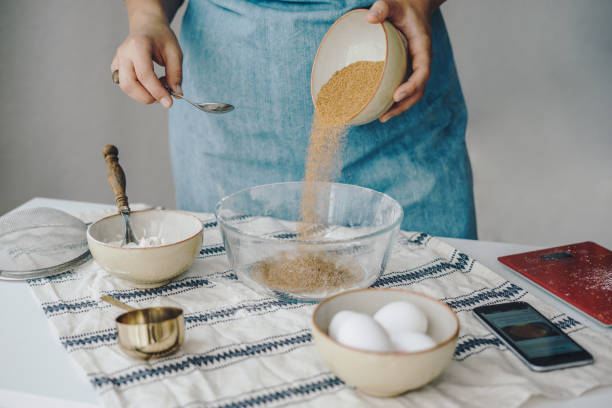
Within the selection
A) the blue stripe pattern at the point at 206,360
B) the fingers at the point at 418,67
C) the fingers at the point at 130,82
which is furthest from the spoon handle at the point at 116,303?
the fingers at the point at 418,67

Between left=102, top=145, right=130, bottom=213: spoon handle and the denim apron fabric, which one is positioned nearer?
left=102, top=145, right=130, bottom=213: spoon handle

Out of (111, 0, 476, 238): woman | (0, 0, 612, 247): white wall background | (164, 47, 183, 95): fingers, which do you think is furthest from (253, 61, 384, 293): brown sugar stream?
(0, 0, 612, 247): white wall background

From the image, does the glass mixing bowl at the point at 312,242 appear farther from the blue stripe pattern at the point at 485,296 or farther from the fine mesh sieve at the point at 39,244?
the fine mesh sieve at the point at 39,244

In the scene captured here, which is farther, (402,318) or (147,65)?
(147,65)

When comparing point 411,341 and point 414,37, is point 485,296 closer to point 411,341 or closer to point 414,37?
point 411,341

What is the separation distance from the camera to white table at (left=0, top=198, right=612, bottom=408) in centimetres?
67

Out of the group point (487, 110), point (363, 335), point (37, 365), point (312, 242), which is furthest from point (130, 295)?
point (487, 110)

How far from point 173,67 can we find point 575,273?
0.93 m

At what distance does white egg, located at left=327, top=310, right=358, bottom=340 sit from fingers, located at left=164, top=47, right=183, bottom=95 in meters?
0.74

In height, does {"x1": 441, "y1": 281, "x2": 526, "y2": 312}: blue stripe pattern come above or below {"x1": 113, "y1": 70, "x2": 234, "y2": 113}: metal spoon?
below

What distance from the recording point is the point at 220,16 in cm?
139

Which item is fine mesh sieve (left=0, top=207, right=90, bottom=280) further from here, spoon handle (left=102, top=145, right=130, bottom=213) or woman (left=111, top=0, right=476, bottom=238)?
woman (left=111, top=0, right=476, bottom=238)

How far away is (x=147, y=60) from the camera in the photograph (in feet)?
3.74

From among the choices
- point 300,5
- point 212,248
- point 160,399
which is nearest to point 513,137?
point 300,5
